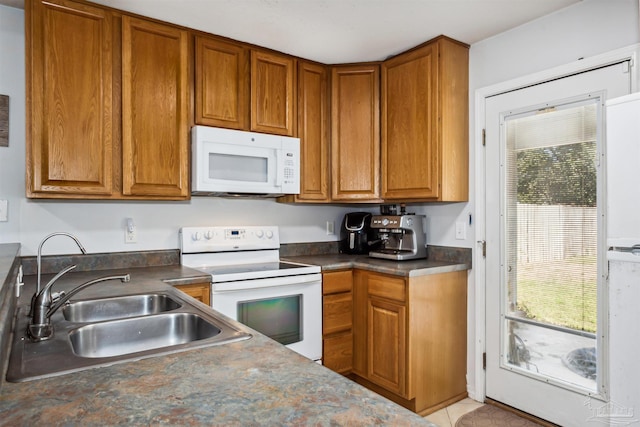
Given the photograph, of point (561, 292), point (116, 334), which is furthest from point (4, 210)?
point (561, 292)

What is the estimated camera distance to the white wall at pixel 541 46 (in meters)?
2.04

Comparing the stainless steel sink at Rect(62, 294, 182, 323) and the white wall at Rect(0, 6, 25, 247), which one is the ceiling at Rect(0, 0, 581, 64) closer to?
the white wall at Rect(0, 6, 25, 247)

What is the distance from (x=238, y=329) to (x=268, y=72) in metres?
2.05

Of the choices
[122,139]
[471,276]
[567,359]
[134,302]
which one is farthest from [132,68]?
[567,359]

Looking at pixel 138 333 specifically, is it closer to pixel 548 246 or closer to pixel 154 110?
pixel 154 110

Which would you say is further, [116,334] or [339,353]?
[339,353]

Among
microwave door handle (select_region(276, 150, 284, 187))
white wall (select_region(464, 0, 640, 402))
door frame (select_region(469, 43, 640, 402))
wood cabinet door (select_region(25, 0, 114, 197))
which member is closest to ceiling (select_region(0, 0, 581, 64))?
white wall (select_region(464, 0, 640, 402))

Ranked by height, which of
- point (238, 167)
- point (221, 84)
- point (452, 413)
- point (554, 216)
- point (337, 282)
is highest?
point (221, 84)

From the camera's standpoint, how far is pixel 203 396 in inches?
31.2

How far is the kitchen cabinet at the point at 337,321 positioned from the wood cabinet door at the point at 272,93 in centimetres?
108

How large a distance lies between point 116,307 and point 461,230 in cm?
215

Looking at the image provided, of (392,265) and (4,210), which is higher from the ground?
(4,210)

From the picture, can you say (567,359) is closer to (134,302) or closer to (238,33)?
(134,302)

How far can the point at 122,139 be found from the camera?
2.27 m
